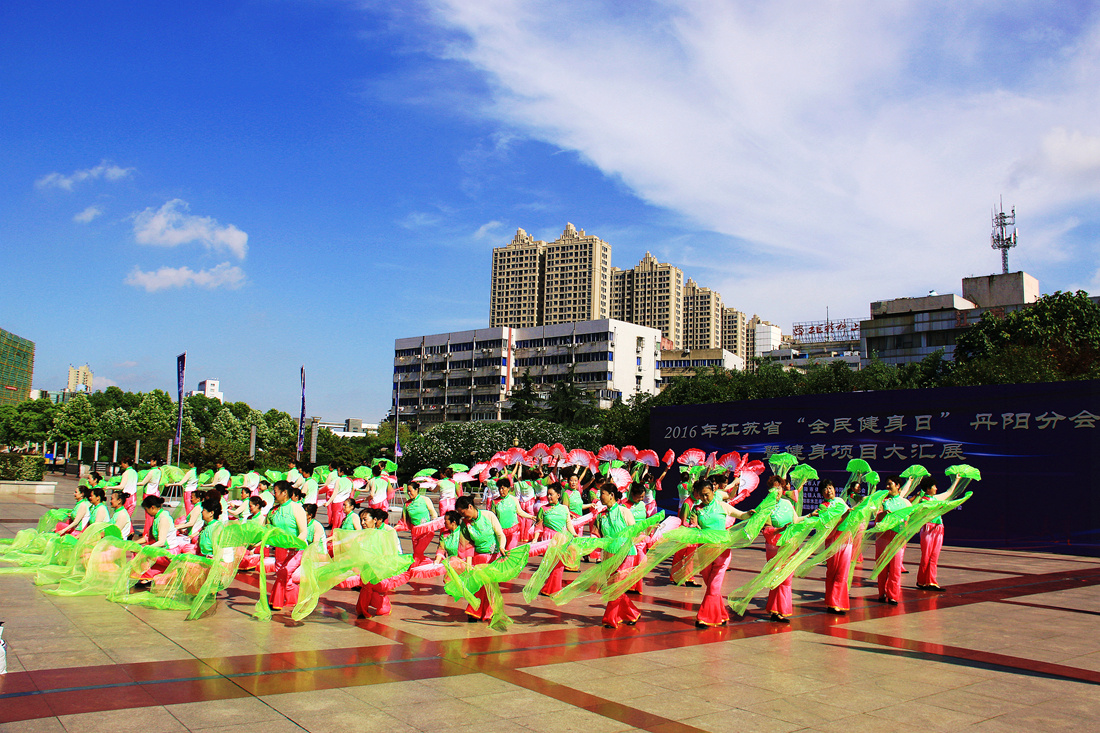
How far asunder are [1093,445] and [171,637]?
57.5ft

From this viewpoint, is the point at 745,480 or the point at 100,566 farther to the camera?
the point at 745,480

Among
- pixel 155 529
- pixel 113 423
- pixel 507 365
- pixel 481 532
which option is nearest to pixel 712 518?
pixel 481 532

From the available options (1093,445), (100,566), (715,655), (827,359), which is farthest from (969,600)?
(827,359)

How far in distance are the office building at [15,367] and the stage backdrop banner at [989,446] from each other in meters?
137

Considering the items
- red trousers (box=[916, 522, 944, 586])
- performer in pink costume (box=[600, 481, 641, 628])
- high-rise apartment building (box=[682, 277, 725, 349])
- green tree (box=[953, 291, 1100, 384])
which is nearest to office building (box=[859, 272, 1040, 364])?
green tree (box=[953, 291, 1100, 384])

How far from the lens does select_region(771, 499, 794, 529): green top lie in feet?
29.2

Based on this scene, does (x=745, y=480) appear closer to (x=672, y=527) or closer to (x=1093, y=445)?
(x=672, y=527)

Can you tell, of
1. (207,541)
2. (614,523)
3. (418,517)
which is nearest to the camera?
(614,523)

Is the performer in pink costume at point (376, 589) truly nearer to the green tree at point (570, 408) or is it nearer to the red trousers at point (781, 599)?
the red trousers at point (781, 599)

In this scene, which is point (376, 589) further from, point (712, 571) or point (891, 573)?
point (891, 573)

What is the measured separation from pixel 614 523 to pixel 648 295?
507 feet

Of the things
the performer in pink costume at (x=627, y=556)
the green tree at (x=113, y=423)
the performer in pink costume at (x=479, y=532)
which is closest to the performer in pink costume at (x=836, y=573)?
the performer in pink costume at (x=627, y=556)

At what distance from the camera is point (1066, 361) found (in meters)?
35.7

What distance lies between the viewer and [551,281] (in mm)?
150125
